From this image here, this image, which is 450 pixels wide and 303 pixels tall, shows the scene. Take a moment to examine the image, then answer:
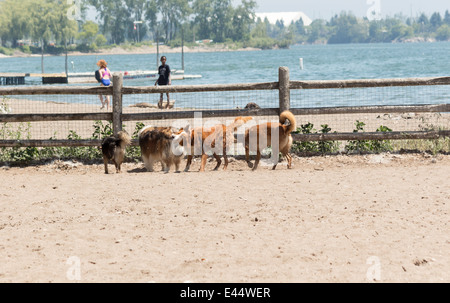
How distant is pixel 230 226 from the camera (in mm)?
6344

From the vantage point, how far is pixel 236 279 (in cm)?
483

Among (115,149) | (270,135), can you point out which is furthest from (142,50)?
(270,135)

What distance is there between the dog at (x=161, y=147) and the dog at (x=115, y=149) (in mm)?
448

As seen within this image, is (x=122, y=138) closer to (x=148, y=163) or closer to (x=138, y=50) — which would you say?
(x=148, y=163)

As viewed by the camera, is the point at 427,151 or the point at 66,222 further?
the point at 427,151

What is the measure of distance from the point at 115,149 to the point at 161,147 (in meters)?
0.88

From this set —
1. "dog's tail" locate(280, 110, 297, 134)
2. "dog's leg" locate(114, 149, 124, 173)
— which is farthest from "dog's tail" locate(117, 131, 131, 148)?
"dog's tail" locate(280, 110, 297, 134)

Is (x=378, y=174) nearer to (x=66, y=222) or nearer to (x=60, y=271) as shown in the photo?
(x=66, y=222)

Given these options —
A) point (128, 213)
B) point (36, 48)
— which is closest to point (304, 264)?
point (128, 213)

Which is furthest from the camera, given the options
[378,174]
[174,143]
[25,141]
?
[25,141]

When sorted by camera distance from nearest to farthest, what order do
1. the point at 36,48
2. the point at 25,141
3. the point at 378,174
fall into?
the point at 378,174
the point at 25,141
the point at 36,48

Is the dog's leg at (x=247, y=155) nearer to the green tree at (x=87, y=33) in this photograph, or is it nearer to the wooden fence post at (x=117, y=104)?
the wooden fence post at (x=117, y=104)

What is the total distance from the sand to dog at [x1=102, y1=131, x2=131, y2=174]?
2.92ft
